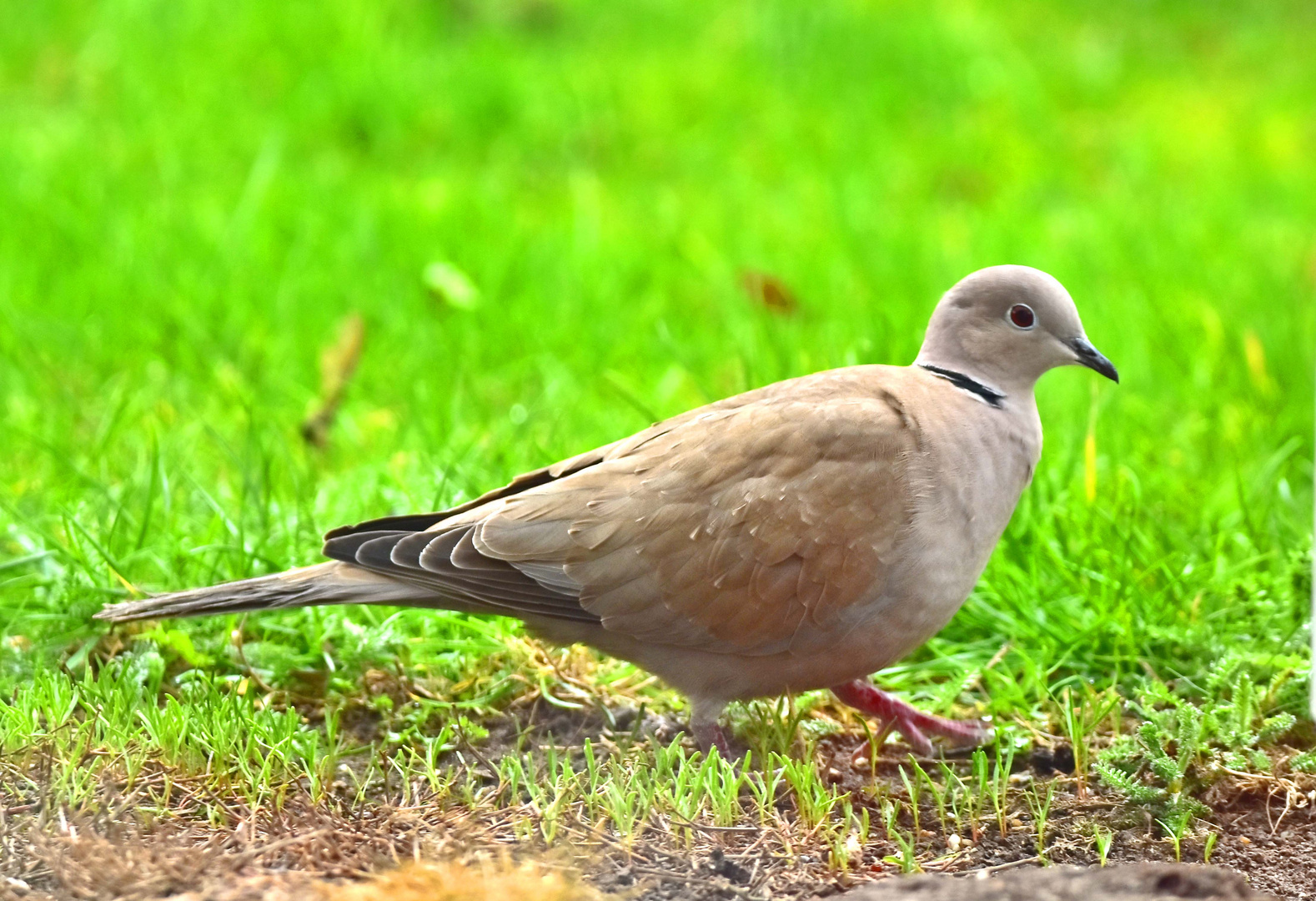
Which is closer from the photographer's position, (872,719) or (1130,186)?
(872,719)

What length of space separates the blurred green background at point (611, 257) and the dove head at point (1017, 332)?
0.57m

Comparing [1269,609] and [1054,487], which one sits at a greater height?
[1054,487]

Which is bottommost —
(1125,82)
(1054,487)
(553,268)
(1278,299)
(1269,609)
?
(1269,609)

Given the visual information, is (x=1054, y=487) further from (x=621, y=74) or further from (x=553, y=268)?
(x=621, y=74)

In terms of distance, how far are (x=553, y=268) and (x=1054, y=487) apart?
2491mm

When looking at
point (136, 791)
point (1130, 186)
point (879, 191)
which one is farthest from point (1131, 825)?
point (1130, 186)

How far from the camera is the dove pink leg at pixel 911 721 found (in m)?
3.05

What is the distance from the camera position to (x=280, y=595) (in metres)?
2.92

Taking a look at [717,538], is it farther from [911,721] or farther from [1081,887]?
[1081,887]

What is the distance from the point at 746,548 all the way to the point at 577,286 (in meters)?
2.96

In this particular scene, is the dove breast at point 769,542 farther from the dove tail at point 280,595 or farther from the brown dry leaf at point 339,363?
the brown dry leaf at point 339,363

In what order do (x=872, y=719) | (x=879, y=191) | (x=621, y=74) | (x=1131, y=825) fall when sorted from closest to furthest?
(x=1131, y=825) → (x=872, y=719) → (x=879, y=191) → (x=621, y=74)

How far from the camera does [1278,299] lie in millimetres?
5594

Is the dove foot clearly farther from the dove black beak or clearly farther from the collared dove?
the dove black beak
